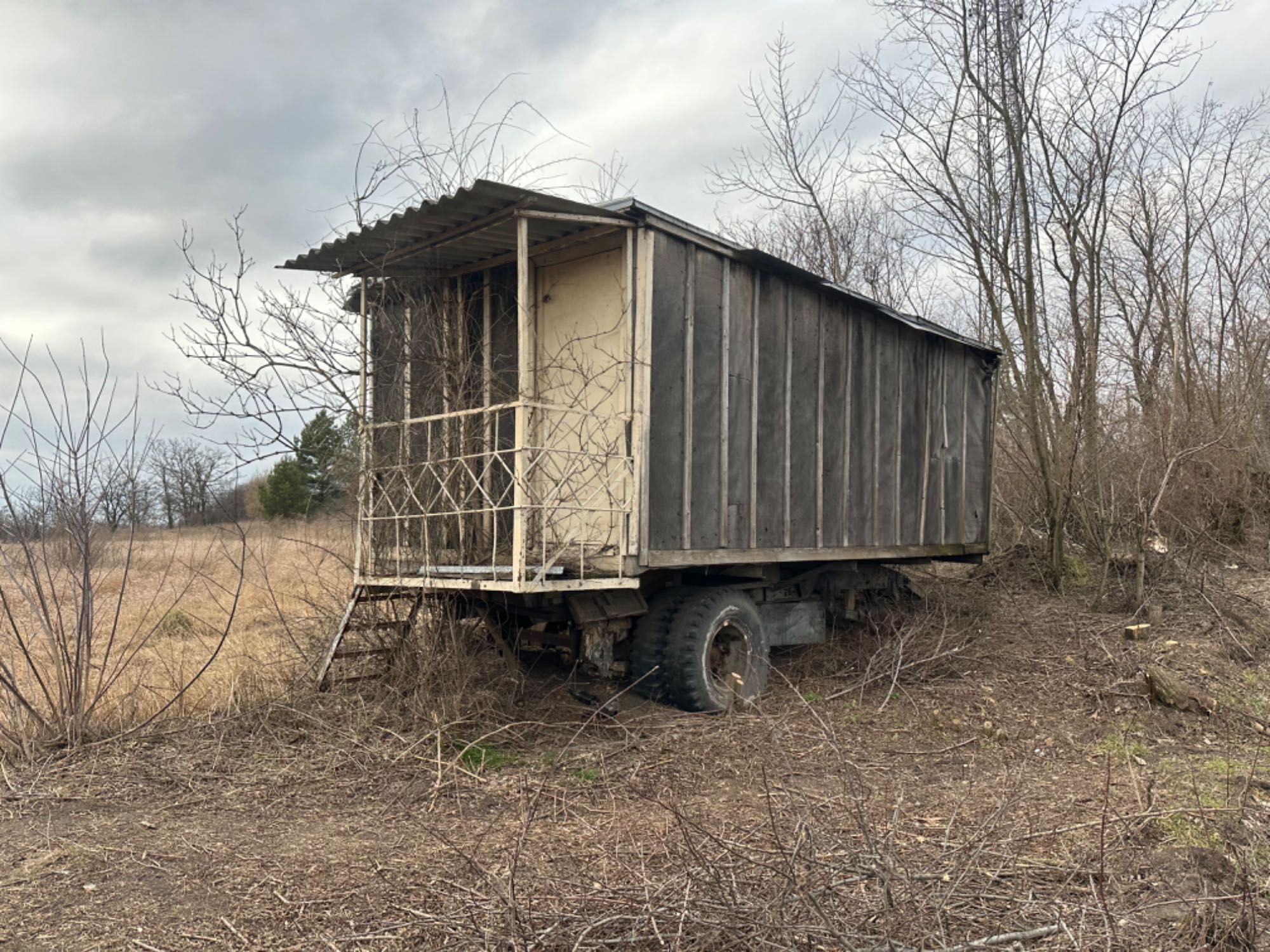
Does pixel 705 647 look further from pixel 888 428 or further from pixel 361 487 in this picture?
pixel 888 428

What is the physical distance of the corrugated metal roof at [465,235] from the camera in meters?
6.44

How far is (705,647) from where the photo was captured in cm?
739

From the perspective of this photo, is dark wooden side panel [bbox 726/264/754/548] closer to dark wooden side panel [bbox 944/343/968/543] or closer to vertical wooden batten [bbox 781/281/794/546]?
vertical wooden batten [bbox 781/281/794/546]

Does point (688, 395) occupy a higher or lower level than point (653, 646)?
higher

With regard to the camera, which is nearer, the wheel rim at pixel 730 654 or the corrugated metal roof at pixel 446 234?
the corrugated metal roof at pixel 446 234

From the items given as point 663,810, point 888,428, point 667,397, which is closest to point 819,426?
point 888,428

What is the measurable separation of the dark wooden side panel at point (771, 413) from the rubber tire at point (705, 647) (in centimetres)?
67

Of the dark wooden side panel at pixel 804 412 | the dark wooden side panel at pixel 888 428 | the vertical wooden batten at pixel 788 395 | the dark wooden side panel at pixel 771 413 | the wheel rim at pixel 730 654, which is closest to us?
the wheel rim at pixel 730 654

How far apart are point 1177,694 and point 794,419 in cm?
368

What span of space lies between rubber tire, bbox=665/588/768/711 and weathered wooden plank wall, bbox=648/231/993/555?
0.45m

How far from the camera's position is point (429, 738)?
619 cm

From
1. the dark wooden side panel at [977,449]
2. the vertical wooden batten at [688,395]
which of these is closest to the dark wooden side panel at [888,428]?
the dark wooden side panel at [977,449]

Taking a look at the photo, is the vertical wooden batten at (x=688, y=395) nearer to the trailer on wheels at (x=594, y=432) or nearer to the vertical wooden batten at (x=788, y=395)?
the trailer on wheels at (x=594, y=432)

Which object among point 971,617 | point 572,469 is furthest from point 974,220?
point 572,469
